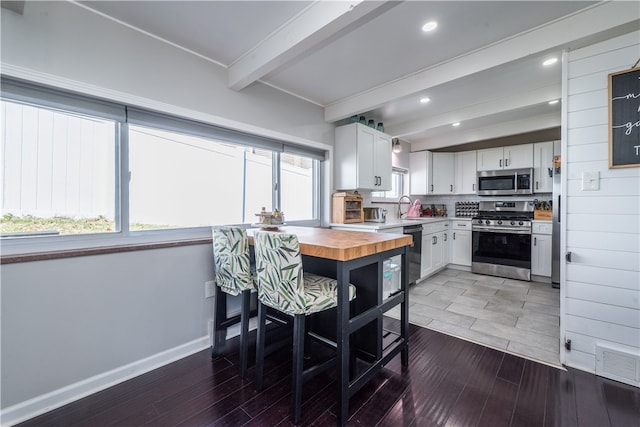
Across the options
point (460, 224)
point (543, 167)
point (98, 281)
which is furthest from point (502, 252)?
point (98, 281)

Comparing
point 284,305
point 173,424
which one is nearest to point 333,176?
point 284,305

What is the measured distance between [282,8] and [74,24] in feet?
4.30

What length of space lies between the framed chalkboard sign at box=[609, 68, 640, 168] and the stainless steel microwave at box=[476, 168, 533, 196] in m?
2.85

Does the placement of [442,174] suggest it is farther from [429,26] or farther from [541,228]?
[429,26]

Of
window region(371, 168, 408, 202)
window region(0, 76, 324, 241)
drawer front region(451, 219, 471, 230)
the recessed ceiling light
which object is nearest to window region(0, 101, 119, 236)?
window region(0, 76, 324, 241)

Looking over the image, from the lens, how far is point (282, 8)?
5.65ft

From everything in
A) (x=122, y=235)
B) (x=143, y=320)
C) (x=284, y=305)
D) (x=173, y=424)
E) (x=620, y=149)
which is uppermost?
(x=620, y=149)

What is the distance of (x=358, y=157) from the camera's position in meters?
3.39

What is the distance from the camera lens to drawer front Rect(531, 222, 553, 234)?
3.90 meters

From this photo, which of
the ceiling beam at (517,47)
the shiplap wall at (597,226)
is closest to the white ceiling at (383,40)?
the ceiling beam at (517,47)

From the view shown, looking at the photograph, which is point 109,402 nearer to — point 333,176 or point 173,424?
point 173,424

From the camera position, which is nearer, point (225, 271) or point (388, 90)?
point (225, 271)

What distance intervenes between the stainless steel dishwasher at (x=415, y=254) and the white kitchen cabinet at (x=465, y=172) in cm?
175

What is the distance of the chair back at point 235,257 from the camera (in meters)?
1.85
